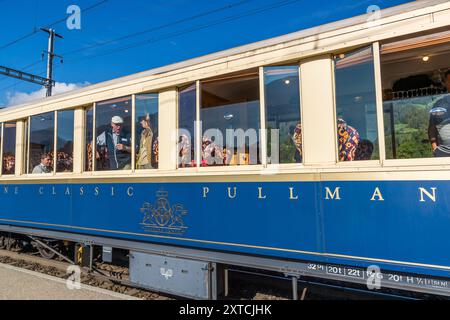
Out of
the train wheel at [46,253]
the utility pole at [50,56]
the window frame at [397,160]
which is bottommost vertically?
the train wheel at [46,253]

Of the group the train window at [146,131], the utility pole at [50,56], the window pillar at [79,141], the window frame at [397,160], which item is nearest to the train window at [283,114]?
the window frame at [397,160]

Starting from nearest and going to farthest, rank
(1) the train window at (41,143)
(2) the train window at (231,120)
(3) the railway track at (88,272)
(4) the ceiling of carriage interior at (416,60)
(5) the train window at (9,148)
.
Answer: (4) the ceiling of carriage interior at (416,60) < (2) the train window at (231,120) < (3) the railway track at (88,272) < (1) the train window at (41,143) < (5) the train window at (9,148)

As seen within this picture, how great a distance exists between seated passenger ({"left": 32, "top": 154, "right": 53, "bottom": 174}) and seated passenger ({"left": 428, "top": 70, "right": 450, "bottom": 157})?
5.21 meters

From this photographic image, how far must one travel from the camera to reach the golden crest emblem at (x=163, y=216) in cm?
396

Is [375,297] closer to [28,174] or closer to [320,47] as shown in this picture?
[320,47]

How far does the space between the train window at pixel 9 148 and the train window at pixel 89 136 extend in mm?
1972

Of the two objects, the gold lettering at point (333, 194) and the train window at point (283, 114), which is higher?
the train window at point (283, 114)

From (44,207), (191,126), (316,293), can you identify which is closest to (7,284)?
(44,207)

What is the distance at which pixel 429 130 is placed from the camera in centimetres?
281

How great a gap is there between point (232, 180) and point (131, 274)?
1980 mm

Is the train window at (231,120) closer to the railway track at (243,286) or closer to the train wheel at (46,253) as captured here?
the railway track at (243,286)

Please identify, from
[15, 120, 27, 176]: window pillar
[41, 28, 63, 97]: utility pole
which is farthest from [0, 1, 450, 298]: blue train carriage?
[41, 28, 63, 97]: utility pole

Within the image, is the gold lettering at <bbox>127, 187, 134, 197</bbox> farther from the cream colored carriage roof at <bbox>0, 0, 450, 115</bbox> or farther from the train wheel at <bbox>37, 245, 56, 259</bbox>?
the train wheel at <bbox>37, 245, 56, 259</bbox>

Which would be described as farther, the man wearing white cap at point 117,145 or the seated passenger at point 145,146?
the man wearing white cap at point 117,145
